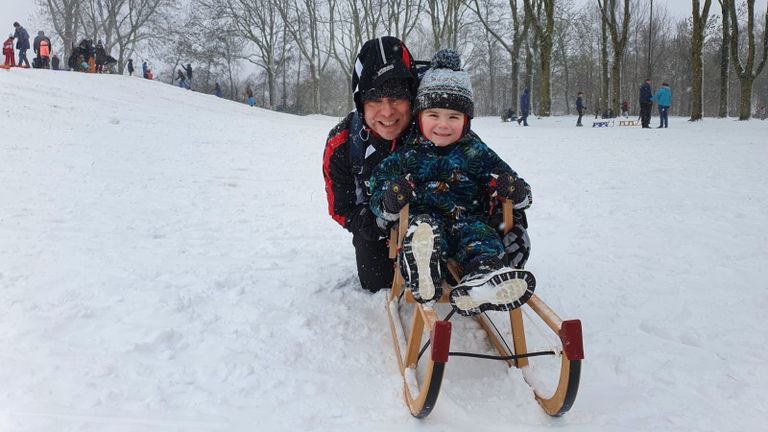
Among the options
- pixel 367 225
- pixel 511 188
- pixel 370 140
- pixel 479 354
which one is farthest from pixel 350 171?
pixel 479 354

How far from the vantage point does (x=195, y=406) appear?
1.89 m

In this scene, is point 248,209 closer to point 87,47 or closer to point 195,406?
point 195,406

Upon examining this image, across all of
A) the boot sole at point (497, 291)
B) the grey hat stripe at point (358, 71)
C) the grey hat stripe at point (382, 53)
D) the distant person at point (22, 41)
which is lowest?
the boot sole at point (497, 291)

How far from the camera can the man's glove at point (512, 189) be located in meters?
2.31

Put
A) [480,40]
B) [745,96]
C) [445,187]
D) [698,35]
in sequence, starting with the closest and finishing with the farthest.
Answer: [445,187] → [698,35] → [745,96] → [480,40]

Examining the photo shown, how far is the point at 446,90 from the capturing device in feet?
8.05

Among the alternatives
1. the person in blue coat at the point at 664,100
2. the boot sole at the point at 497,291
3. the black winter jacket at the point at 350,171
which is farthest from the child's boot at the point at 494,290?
the person in blue coat at the point at 664,100

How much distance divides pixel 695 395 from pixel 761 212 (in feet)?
11.3

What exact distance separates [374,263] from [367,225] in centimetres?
33

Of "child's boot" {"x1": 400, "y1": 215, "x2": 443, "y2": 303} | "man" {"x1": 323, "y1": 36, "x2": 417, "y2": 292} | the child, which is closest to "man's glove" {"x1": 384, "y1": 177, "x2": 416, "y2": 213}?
the child

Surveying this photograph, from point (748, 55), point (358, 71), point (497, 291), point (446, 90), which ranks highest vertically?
point (748, 55)

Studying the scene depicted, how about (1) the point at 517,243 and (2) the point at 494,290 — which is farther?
(1) the point at 517,243

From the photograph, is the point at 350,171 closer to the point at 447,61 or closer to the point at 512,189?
the point at 447,61

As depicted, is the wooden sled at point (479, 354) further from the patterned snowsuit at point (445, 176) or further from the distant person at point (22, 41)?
the distant person at point (22, 41)
